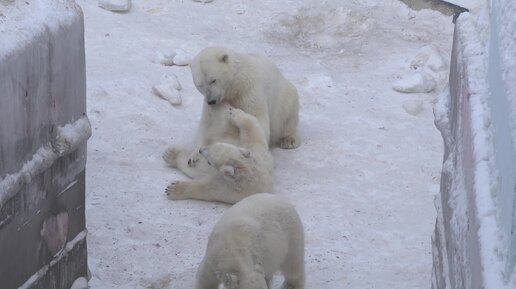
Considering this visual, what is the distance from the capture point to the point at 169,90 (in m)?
7.25

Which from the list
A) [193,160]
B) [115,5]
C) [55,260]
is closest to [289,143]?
[193,160]

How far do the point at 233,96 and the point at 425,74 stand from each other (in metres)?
1.99

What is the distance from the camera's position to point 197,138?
254 inches

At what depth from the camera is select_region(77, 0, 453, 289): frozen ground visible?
5.19 meters

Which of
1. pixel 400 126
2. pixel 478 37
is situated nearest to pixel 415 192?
pixel 400 126

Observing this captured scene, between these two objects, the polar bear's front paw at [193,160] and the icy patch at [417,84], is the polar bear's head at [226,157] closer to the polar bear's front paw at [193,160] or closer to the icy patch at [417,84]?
the polar bear's front paw at [193,160]

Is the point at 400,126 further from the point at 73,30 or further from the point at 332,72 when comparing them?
the point at 73,30

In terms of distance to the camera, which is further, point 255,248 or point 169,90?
point 169,90

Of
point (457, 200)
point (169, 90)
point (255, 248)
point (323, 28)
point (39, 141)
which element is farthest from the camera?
point (323, 28)

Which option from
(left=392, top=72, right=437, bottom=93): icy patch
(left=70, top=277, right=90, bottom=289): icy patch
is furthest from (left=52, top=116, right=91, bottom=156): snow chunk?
(left=392, top=72, right=437, bottom=93): icy patch

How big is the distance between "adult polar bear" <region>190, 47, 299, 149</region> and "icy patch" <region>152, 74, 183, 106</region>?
0.80m

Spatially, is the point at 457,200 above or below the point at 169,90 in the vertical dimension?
above

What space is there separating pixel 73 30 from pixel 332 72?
174 inches

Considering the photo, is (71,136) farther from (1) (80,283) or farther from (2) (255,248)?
(2) (255,248)
